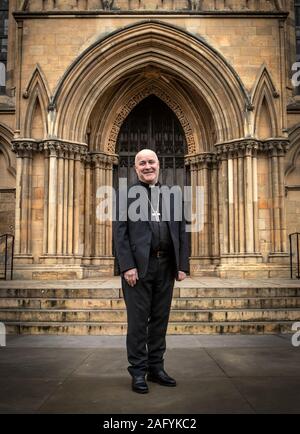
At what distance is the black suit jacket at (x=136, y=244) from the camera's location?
3.42m

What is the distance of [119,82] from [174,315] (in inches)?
323

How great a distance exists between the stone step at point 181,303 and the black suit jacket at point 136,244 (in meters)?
3.47

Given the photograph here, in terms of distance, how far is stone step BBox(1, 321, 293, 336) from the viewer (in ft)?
19.8

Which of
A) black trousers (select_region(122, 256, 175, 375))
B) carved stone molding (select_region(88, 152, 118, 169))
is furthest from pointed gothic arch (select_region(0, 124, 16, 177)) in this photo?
black trousers (select_region(122, 256, 175, 375))

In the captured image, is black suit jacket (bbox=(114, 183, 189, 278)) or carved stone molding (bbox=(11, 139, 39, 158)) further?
carved stone molding (bbox=(11, 139, 39, 158))

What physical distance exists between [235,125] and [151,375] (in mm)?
9254

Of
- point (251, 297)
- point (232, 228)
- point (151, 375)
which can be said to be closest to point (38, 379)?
point (151, 375)

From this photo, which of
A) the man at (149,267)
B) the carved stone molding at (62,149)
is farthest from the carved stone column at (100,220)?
the man at (149,267)

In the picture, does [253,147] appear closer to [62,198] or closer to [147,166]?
[62,198]

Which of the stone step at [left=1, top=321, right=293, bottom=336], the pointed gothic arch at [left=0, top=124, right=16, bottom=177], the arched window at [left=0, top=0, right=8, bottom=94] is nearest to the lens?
the stone step at [left=1, top=321, right=293, bottom=336]

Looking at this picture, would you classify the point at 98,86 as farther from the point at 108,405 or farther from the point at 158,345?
the point at 108,405

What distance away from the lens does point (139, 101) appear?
13.1 m

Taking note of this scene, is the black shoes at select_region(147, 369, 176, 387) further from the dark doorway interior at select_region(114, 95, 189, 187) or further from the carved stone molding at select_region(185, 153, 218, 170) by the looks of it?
the dark doorway interior at select_region(114, 95, 189, 187)

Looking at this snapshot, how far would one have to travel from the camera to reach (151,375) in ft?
11.4
